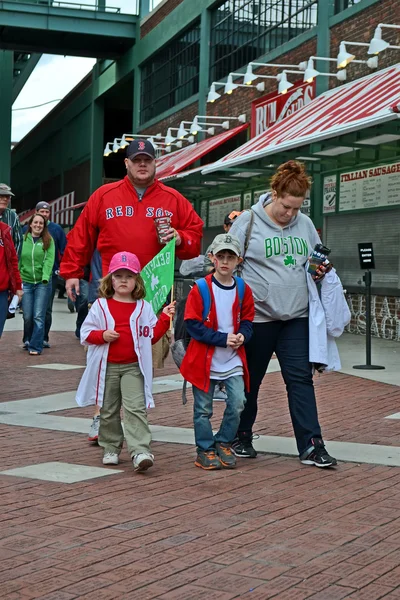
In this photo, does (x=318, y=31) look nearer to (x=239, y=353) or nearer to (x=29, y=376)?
(x=29, y=376)

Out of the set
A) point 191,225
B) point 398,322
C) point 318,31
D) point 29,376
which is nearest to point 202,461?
point 191,225

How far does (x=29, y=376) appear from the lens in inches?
450

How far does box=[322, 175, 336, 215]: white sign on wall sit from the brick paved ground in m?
11.1

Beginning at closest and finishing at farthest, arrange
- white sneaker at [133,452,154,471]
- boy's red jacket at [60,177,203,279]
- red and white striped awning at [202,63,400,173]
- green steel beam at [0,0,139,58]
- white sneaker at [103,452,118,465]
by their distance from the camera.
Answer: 1. white sneaker at [133,452,154,471]
2. white sneaker at [103,452,118,465]
3. boy's red jacket at [60,177,203,279]
4. red and white striped awning at [202,63,400,173]
5. green steel beam at [0,0,139,58]

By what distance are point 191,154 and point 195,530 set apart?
66.8 ft

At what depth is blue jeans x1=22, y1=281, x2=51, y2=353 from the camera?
13.9 metres

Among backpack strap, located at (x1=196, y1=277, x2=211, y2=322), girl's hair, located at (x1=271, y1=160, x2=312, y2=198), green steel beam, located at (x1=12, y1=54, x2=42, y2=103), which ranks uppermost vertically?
green steel beam, located at (x1=12, y1=54, x2=42, y2=103)

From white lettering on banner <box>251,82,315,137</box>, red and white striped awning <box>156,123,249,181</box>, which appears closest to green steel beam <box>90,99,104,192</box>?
red and white striped awning <box>156,123,249,181</box>

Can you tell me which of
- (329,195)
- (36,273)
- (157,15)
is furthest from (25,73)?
(36,273)

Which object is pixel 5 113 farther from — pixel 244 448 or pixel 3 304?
pixel 244 448

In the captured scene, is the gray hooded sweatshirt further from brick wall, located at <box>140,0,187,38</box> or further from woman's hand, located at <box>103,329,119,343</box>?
brick wall, located at <box>140,0,187,38</box>

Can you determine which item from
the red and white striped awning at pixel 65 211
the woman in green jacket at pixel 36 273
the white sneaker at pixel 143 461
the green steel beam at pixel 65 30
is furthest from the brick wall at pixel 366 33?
the red and white striped awning at pixel 65 211

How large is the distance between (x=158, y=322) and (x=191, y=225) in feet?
2.92

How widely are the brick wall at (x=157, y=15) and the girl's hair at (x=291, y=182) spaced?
24.3 meters
